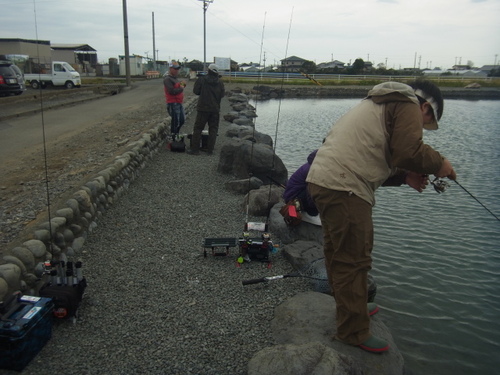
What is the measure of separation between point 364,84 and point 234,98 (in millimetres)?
26419

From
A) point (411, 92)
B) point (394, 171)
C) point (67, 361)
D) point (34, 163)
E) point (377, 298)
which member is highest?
point (411, 92)

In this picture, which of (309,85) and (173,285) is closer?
(173,285)

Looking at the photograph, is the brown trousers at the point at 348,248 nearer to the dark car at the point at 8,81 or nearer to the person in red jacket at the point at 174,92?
the person in red jacket at the point at 174,92

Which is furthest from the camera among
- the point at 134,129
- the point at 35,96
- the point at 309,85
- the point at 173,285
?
the point at 309,85

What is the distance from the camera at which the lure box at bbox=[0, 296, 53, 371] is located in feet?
Result: 8.58

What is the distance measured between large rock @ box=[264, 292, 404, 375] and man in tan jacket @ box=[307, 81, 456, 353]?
0.32 metres

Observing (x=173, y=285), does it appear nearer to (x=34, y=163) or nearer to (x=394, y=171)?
(x=394, y=171)

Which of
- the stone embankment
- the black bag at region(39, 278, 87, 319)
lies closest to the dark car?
the stone embankment

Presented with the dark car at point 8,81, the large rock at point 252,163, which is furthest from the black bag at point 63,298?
the dark car at point 8,81

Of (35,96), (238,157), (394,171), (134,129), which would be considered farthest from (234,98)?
(394,171)

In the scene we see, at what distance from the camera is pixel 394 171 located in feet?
9.46

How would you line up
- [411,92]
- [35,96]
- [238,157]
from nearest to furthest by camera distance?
[411,92] → [238,157] → [35,96]

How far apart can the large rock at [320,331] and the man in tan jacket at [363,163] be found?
0.32 metres

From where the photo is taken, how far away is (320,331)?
316 centimetres
